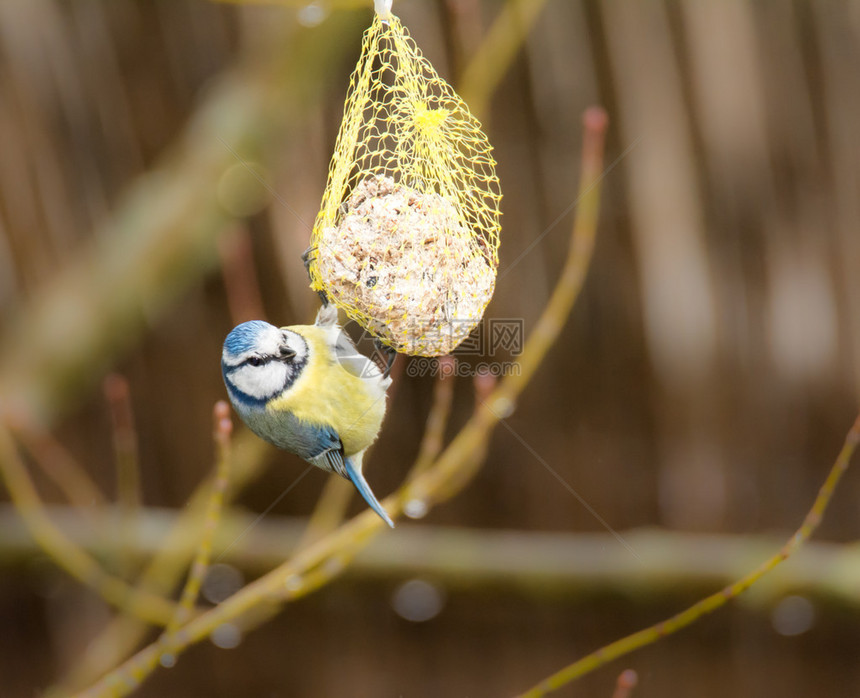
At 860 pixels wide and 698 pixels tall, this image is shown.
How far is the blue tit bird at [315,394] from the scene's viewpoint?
93 centimetres

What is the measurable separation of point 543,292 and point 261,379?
625 millimetres

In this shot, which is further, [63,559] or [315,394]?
[315,394]

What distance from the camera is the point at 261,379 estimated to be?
3.06 ft

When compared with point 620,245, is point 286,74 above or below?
above

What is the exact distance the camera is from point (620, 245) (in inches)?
54.1

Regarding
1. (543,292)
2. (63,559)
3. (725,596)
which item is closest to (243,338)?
(63,559)

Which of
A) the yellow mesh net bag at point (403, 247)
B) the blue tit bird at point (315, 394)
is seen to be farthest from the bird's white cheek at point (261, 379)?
the yellow mesh net bag at point (403, 247)

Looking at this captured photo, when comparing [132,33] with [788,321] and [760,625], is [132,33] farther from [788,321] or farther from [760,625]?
[760,625]

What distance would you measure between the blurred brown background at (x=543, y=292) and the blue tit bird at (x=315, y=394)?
0.81ft

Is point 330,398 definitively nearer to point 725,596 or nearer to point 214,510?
point 214,510

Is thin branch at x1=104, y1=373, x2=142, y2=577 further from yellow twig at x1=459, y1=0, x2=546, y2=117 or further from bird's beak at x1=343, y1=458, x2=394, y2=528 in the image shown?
yellow twig at x1=459, y1=0, x2=546, y2=117

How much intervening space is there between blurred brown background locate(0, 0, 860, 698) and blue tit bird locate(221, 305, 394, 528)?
9.8 inches

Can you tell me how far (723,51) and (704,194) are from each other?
0.24m

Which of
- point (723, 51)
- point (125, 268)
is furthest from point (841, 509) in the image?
point (125, 268)
